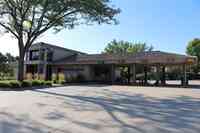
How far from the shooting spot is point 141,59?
27.1 metres

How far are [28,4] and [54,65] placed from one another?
40.3ft

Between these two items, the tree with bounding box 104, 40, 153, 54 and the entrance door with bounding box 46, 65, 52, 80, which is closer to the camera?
the entrance door with bounding box 46, 65, 52, 80

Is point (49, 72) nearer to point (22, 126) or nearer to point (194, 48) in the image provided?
point (22, 126)

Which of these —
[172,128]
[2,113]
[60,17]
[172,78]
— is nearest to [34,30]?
[60,17]

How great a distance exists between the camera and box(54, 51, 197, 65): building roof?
2511 cm

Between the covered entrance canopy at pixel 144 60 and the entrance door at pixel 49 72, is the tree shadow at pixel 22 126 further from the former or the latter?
the entrance door at pixel 49 72

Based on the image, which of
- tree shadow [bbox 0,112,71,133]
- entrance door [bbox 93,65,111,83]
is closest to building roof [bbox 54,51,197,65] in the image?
entrance door [bbox 93,65,111,83]

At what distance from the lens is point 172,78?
44.7 meters

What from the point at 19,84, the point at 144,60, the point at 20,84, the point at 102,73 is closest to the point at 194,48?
the point at 102,73

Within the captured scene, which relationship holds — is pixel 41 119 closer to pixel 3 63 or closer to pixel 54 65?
pixel 54 65

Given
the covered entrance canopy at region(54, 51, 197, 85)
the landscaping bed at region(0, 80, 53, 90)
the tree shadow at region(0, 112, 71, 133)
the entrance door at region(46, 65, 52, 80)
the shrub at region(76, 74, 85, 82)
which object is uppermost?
the covered entrance canopy at region(54, 51, 197, 85)

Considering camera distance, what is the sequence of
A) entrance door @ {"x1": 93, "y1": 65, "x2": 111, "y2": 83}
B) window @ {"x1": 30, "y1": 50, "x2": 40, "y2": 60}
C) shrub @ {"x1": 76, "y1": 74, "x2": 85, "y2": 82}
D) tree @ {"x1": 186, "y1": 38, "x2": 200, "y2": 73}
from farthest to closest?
tree @ {"x1": 186, "y1": 38, "x2": 200, "y2": 73}
window @ {"x1": 30, "y1": 50, "x2": 40, "y2": 60}
entrance door @ {"x1": 93, "y1": 65, "x2": 111, "y2": 83}
shrub @ {"x1": 76, "y1": 74, "x2": 85, "y2": 82}

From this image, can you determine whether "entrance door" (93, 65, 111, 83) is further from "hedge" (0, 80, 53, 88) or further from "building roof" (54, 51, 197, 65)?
"hedge" (0, 80, 53, 88)

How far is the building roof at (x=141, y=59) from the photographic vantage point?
25109mm
